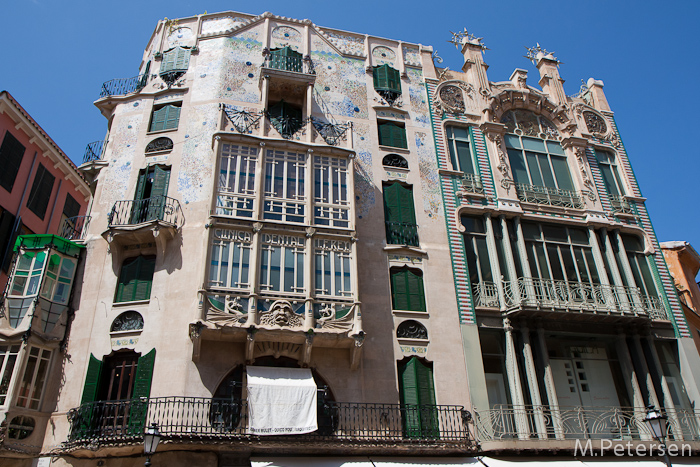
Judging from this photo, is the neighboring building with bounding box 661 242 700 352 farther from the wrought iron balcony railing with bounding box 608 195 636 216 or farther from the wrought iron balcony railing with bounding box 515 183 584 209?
the wrought iron balcony railing with bounding box 515 183 584 209

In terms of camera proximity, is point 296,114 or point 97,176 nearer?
point 97,176

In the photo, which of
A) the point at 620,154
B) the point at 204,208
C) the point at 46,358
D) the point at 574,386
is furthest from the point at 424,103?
the point at 46,358

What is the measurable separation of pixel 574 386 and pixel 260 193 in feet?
40.0

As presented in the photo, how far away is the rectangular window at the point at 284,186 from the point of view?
18609 mm

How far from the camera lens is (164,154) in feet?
67.0

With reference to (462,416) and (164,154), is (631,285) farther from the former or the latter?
(164,154)

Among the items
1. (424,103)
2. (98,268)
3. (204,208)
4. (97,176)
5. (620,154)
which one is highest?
(424,103)

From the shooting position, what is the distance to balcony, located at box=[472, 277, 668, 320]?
1881cm

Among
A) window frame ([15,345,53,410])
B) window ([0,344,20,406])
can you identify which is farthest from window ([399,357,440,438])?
window ([0,344,20,406])

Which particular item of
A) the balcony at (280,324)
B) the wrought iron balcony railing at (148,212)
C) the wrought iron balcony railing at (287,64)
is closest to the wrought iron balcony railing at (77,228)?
the wrought iron balcony railing at (148,212)

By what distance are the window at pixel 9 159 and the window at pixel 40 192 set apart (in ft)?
3.53

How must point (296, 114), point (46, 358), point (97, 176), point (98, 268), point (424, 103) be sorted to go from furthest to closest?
1. point (424, 103)
2. point (296, 114)
3. point (97, 176)
4. point (98, 268)
5. point (46, 358)

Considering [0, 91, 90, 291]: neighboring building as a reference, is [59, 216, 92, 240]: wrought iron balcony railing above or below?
below

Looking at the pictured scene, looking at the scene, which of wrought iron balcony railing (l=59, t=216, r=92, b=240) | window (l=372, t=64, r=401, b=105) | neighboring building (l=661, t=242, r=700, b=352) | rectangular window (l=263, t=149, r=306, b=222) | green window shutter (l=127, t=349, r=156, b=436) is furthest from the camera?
neighboring building (l=661, t=242, r=700, b=352)
